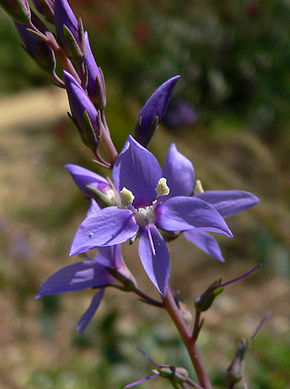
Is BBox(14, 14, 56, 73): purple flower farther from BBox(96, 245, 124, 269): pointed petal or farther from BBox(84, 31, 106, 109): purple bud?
BBox(96, 245, 124, 269): pointed petal

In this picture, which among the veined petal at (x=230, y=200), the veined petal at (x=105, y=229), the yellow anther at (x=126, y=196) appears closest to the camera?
the veined petal at (x=105, y=229)

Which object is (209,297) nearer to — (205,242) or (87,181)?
(205,242)

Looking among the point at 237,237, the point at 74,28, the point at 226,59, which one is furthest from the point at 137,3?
the point at 74,28

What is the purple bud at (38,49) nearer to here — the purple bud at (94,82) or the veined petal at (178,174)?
the purple bud at (94,82)

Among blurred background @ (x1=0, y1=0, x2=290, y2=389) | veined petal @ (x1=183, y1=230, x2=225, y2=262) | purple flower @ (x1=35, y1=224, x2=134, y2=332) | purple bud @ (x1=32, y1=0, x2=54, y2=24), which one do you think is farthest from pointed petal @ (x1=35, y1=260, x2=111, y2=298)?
blurred background @ (x1=0, y1=0, x2=290, y2=389)

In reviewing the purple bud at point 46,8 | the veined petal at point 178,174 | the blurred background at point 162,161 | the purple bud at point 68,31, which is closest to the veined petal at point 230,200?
the veined petal at point 178,174

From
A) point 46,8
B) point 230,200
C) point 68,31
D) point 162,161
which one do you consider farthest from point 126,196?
point 162,161
